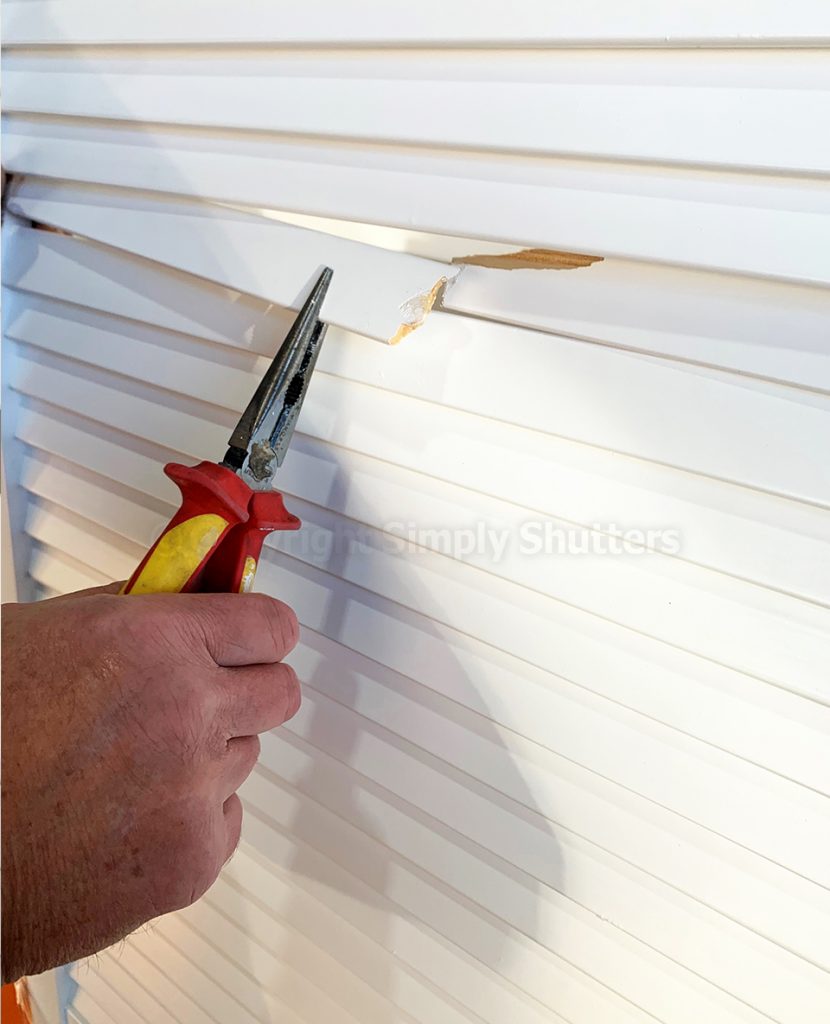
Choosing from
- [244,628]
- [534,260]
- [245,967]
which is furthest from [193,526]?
[245,967]

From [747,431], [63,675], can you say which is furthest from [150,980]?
[747,431]

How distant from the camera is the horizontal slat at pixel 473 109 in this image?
58 cm

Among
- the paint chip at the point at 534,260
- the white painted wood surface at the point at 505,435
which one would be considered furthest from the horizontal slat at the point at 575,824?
the paint chip at the point at 534,260

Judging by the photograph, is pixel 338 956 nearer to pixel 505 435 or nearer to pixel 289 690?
pixel 289 690

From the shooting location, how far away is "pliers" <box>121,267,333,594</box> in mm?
692

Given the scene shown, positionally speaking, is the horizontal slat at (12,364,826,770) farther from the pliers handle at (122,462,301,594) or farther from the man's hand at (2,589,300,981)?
the man's hand at (2,589,300,981)

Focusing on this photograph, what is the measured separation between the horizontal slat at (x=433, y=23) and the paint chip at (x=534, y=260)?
0.19 metres

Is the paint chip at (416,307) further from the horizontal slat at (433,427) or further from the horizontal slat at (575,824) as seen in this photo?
the horizontal slat at (575,824)

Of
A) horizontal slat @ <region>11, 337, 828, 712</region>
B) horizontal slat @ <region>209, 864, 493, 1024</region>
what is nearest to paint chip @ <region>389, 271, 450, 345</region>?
horizontal slat @ <region>11, 337, 828, 712</region>

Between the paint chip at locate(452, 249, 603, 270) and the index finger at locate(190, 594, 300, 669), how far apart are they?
45 cm

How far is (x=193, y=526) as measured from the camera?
69cm

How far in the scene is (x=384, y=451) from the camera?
2.73 feet

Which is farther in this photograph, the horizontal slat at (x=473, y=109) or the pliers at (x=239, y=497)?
the pliers at (x=239, y=497)

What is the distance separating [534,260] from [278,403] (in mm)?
325
